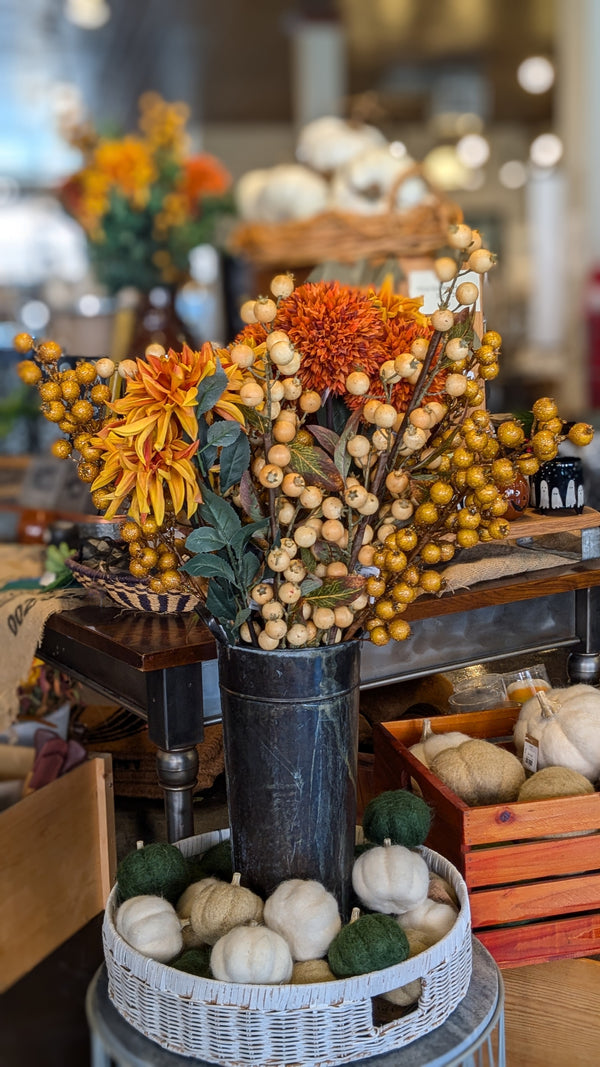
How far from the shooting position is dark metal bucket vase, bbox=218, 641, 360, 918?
88 centimetres

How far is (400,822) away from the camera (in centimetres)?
99

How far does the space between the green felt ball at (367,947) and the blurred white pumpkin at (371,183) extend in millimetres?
2290

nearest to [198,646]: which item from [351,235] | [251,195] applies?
[351,235]

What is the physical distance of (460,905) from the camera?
0.95 metres

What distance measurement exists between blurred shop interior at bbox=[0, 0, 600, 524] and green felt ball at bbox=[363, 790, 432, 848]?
3.57 metres

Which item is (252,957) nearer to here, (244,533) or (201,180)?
(244,533)

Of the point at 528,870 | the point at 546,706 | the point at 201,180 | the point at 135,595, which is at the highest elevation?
the point at 201,180

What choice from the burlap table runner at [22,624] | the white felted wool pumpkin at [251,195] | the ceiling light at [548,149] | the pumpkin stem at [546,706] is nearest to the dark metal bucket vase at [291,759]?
the pumpkin stem at [546,706]

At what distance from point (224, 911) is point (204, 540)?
0.30 m

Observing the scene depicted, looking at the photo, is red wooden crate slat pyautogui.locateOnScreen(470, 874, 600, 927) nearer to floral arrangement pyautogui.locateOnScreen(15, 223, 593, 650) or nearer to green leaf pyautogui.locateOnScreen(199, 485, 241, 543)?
floral arrangement pyautogui.locateOnScreen(15, 223, 593, 650)

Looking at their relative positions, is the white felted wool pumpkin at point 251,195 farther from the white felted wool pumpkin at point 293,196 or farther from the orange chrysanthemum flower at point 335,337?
the orange chrysanthemum flower at point 335,337

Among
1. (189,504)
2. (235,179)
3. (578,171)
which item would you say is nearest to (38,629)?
(189,504)

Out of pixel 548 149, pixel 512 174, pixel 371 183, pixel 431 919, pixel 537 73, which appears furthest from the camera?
pixel 512 174

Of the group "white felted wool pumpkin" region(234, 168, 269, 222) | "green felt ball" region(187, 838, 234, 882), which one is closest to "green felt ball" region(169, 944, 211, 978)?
"green felt ball" region(187, 838, 234, 882)
